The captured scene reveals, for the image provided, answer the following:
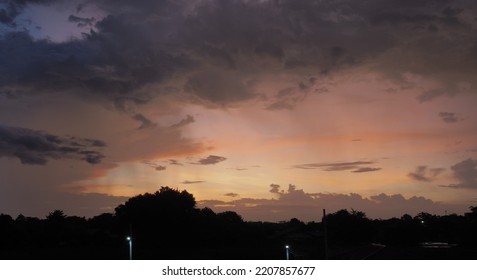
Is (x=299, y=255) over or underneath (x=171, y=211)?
underneath

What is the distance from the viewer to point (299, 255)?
43.9 metres

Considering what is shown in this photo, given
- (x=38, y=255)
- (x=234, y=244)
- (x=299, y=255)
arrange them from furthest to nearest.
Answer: (x=234, y=244), (x=299, y=255), (x=38, y=255)

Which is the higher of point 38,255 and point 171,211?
point 171,211
